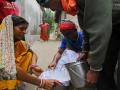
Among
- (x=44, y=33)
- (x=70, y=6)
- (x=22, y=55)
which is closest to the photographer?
(x=70, y=6)

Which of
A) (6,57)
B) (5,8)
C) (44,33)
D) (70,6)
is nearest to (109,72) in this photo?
(70,6)

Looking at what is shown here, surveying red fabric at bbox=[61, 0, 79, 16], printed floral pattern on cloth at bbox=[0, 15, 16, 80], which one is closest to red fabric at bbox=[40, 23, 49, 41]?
printed floral pattern on cloth at bbox=[0, 15, 16, 80]

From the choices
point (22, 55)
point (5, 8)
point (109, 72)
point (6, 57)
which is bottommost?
point (22, 55)

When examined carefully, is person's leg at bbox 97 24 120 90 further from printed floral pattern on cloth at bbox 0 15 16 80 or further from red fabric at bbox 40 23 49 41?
red fabric at bbox 40 23 49 41

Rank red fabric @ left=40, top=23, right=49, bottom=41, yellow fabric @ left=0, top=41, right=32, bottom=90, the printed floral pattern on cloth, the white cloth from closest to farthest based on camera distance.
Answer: the printed floral pattern on cloth, the white cloth, yellow fabric @ left=0, top=41, right=32, bottom=90, red fabric @ left=40, top=23, right=49, bottom=41

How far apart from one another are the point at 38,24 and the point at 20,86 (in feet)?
19.9

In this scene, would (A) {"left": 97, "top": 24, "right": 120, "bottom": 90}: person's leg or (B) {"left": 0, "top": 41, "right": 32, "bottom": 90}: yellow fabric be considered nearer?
(A) {"left": 97, "top": 24, "right": 120, "bottom": 90}: person's leg

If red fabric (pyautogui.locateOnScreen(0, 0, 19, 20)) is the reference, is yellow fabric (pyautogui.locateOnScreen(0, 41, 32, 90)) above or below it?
below

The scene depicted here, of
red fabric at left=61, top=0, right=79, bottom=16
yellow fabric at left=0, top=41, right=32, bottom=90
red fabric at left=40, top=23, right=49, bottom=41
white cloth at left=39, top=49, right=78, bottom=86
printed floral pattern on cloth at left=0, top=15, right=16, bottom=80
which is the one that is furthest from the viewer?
red fabric at left=40, top=23, right=49, bottom=41

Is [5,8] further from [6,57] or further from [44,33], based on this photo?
[44,33]

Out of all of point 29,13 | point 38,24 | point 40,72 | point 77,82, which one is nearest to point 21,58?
point 40,72

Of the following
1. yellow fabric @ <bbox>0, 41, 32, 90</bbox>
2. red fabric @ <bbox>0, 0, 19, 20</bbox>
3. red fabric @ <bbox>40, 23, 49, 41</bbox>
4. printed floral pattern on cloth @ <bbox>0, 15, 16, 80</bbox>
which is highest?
red fabric @ <bbox>0, 0, 19, 20</bbox>

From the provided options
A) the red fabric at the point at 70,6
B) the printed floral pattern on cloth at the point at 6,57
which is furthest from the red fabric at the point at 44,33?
the red fabric at the point at 70,6

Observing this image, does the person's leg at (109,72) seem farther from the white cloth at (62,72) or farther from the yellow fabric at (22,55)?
the yellow fabric at (22,55)
